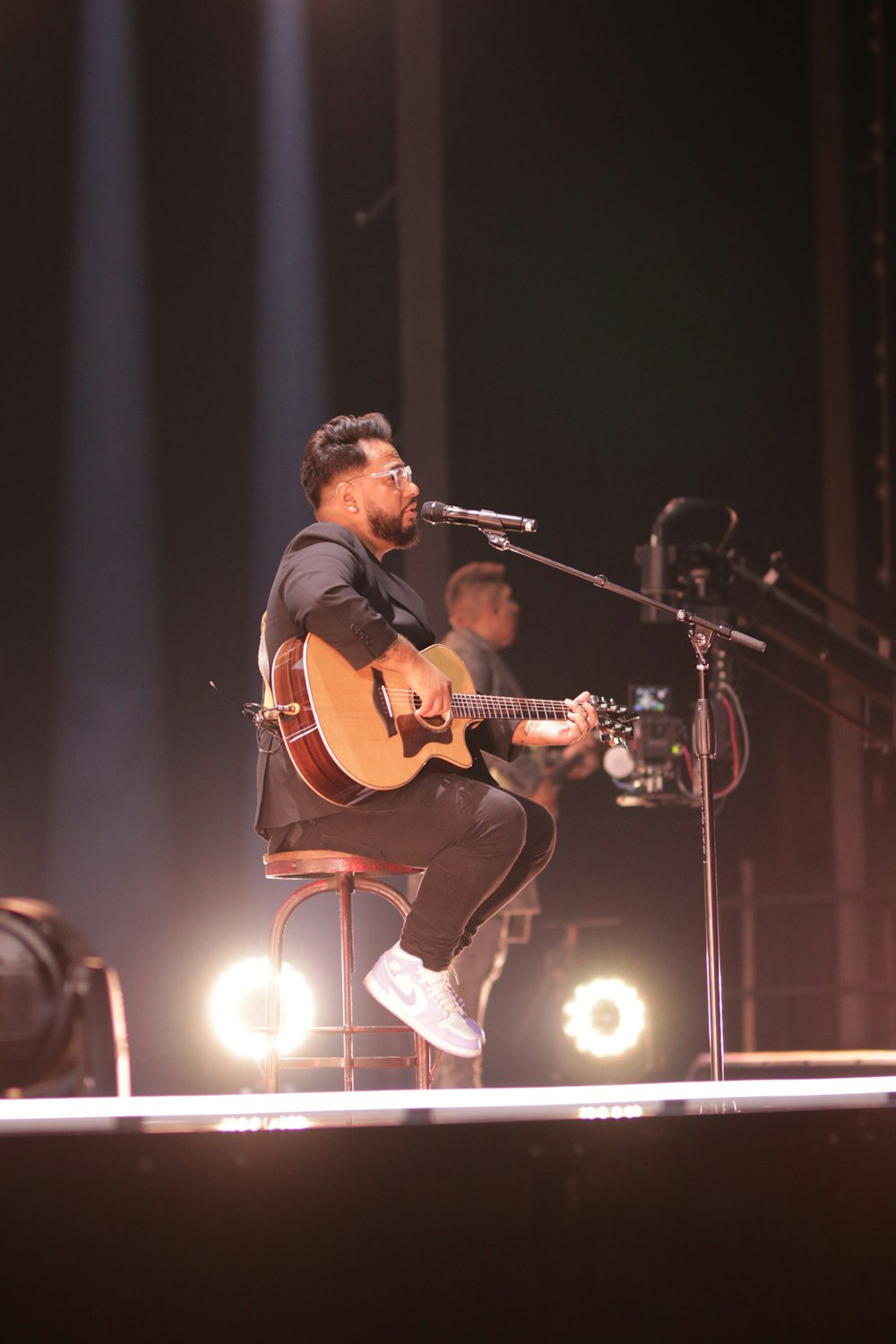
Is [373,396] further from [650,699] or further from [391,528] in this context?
[391,528]

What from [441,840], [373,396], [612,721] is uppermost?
[373,396]

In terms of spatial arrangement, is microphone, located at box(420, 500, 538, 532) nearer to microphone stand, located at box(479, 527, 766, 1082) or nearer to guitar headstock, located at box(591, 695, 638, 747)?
microphone stand, located at box(479, 527, 766, 1082)

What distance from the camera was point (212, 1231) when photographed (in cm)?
136

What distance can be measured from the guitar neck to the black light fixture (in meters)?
1.71

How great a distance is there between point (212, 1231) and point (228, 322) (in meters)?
4.76

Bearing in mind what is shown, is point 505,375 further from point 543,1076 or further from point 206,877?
point 543,1076

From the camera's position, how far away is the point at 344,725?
2760mm

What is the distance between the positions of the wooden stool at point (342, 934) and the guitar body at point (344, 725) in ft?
0.58

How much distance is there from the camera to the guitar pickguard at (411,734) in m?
2.84

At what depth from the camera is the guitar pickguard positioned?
2.84 meters

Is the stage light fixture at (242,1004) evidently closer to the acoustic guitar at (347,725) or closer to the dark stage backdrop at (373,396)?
the dark stage backdrop at (373,396)

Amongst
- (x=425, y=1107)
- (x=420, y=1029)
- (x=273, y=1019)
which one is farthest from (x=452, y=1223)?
(x=273, y=1019)

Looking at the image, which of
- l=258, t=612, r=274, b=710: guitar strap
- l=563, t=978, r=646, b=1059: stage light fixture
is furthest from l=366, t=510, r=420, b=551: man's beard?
l=563, t=978, r=646, b=1059: stage light fixture

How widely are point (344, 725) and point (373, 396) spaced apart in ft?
11.6
